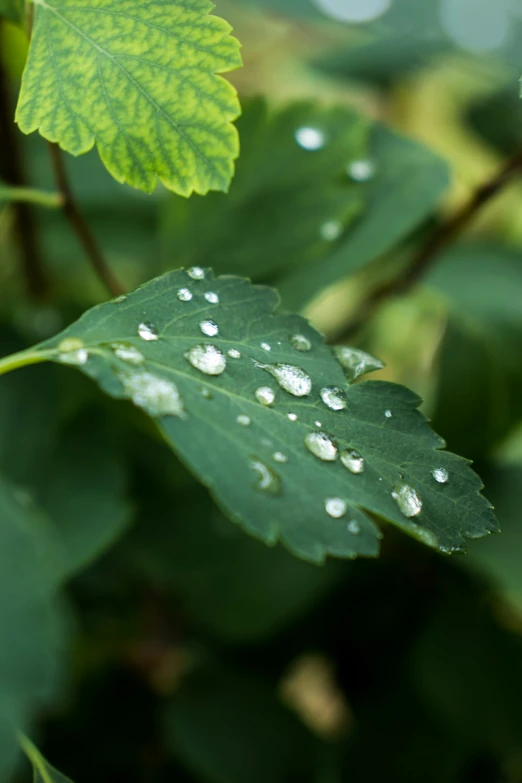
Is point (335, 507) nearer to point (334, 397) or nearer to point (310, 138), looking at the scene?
point (334, 397)

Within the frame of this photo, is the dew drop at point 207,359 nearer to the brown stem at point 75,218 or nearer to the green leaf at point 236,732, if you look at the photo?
the brown stem at point 75,218

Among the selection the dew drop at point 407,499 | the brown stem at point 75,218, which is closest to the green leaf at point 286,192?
the brown stem at point 75,218

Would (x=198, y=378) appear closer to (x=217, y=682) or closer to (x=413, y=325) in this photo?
(x=217, y=682)

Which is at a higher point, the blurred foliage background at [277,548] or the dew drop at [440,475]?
the dew drop at [440,475]

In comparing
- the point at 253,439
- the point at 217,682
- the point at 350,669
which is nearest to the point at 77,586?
the point at 217,682

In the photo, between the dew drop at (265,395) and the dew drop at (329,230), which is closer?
the dew drop at (265,395)

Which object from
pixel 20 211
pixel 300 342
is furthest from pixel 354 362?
pixel 20 211

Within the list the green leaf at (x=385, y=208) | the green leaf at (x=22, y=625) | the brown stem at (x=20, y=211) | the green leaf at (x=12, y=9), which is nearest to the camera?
the green leaf at (x=22, y=625)

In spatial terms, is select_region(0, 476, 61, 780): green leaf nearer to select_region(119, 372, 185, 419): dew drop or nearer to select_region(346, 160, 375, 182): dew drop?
select_region(119, 372, 185, 419): dew drop
